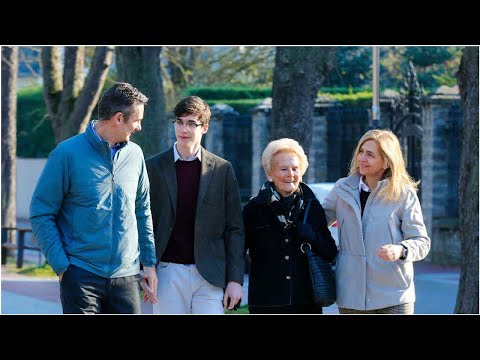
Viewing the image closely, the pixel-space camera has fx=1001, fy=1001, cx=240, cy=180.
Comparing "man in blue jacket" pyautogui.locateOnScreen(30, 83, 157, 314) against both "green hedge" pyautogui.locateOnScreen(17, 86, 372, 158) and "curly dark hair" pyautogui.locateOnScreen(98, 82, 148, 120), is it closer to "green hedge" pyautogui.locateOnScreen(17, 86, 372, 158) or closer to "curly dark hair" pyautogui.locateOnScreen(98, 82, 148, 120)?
"curly dark hair" pyautogui.locateOnScreen(98, 82, 148, 120)

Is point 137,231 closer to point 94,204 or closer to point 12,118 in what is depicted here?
point 94,204

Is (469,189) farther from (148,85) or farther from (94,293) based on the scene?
(148,85)

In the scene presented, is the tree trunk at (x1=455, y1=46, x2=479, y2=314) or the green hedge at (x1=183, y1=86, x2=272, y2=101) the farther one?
the green hedge at (x1=183, y1=86, x2=272, y2=101)

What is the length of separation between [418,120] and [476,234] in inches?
422

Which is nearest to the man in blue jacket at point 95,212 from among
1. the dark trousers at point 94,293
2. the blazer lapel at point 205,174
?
the dark trousers at point 94,293

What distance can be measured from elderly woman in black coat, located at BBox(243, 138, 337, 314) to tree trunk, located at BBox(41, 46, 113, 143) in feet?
32.5

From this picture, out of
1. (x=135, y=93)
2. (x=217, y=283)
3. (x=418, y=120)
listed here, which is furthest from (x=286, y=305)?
(x=418, y=120)

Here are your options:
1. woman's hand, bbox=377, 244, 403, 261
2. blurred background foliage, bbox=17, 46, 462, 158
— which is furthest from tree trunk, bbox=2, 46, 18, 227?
woman's hand, bbox=377, 244, 403, 261

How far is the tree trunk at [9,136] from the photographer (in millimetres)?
20219

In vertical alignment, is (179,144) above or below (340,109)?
below

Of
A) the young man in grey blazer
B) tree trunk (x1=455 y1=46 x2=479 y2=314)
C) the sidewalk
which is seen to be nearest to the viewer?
the young man in grey blazer

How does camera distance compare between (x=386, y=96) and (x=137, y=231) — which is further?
(x=386, y=96)

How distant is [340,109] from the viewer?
21125 mm

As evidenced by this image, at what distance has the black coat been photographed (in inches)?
224
